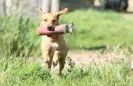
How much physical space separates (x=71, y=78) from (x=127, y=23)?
14592mm

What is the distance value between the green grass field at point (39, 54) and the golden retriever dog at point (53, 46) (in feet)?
0.56

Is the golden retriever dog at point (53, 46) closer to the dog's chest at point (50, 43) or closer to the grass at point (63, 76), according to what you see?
the dog's chest at point (50, 43)

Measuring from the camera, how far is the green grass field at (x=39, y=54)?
7.16 metres

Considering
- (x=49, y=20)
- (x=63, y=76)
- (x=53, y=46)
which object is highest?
(x=49, y=20)

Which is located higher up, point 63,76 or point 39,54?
point 63,76

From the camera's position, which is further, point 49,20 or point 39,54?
point 39,54

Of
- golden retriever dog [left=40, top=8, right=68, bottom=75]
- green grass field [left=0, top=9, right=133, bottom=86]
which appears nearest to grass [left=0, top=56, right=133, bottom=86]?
green grass field [left=0, top=9, right=133, bottom=86]

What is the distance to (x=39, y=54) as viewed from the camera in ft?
40.3

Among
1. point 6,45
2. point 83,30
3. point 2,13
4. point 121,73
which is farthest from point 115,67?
point 83,30

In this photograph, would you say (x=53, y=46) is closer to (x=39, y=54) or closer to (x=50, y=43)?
(x=50, y=43)

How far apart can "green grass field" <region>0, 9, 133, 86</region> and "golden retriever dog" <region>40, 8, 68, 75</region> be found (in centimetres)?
17

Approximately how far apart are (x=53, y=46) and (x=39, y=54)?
4539 mm

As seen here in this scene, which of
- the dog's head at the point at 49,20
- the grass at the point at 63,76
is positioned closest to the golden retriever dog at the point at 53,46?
the dog's head at the point at 49,20

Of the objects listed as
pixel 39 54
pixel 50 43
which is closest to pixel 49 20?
pixel 50 43
